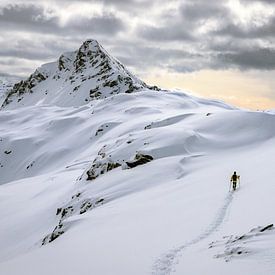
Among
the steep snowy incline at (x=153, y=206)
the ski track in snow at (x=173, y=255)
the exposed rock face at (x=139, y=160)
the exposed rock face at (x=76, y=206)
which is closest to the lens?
the ski track in snow at (x=173, y=255)

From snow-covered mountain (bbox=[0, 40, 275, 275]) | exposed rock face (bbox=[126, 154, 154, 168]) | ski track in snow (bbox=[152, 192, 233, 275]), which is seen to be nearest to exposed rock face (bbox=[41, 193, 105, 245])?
snow-covered mountain (bbox=[0, 40, 275, 275])

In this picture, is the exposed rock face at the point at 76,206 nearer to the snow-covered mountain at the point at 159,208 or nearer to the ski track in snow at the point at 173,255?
the snow-covered mountain at the point at 159,208

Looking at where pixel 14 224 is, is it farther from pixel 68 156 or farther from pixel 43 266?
pixel 68 156

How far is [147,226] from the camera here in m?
21.6

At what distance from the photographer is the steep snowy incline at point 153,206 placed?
16.7 metres

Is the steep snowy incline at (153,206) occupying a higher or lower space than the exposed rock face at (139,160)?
lower

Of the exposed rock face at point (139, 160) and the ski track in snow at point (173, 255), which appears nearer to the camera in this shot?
the ski track in snow at point (173, 255)

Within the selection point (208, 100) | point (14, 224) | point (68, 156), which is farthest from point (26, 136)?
point (14, 224)

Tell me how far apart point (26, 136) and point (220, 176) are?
82.2 metres

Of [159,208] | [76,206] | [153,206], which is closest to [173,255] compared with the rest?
[159,208]

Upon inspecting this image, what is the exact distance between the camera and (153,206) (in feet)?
84.8

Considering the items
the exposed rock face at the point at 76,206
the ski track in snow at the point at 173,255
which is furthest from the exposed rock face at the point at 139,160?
the ski track in snow at the point at 173,255

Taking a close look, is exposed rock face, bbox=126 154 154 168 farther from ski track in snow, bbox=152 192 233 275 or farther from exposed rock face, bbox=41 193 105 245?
ski track in snow, bbox=152 192 233 275

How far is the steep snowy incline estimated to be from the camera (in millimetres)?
16734
